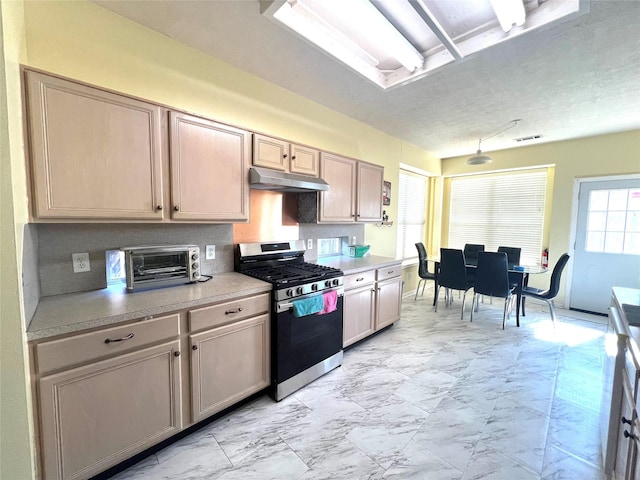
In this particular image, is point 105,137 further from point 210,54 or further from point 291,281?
point 291,281

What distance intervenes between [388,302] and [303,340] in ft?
4.84

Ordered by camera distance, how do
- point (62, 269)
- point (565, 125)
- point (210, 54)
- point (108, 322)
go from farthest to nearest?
point (565, 125) → point (210, 54) → point (62, 269) → point (108, 322)

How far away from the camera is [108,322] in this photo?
1322 mm

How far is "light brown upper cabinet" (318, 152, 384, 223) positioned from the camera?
286 centimetres

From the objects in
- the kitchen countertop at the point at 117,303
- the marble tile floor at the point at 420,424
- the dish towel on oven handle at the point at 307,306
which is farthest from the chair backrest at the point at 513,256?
the kitchen countertop at the point at 117,303

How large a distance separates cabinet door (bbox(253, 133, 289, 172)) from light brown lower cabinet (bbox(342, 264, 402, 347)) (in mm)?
1248

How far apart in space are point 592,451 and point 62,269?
3.46 metres

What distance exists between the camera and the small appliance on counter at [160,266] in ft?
5.63

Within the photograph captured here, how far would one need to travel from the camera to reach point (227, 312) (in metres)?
1.77

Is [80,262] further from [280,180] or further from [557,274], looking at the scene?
[557,274]

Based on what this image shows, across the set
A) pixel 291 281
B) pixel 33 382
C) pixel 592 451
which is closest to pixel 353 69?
pixel 291 281

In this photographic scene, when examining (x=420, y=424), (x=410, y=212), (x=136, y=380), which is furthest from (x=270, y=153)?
(x=410, y=212)

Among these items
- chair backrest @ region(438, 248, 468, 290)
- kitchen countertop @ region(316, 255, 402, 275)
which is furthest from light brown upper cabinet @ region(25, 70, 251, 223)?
chair backrest @ region(438, 248, 468, 290)

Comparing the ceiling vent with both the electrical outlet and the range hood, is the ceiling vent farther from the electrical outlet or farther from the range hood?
the electrical outlet
